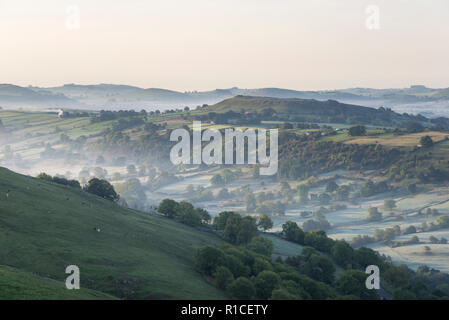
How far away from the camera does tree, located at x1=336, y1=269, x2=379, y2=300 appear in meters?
80.4

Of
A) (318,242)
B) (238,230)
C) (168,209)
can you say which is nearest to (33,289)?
(238,230)

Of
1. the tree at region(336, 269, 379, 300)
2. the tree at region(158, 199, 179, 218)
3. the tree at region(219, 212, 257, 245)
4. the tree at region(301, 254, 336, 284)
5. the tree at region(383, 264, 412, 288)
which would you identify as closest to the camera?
the tree at region(336, 269, 379, 300)

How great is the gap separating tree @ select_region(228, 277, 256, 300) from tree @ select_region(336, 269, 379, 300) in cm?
2496

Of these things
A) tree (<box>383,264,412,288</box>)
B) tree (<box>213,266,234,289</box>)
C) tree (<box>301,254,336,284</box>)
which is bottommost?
tree (<box>383,264,412,288</box>)

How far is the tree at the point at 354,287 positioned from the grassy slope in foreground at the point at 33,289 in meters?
45.7

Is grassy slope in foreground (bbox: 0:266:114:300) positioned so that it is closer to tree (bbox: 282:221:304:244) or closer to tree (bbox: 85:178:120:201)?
tree (bbox: 85:178:120:201)

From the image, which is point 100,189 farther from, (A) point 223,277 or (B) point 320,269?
(A) point 223,277

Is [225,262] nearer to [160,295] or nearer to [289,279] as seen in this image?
[289,279]

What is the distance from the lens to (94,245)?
6794 cm

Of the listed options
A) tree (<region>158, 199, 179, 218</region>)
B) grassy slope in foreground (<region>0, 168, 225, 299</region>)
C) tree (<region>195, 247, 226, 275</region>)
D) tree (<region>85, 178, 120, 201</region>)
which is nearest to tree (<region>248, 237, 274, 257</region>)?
grassy slope in foreground (<region>0, 168, 225, 299</region>)

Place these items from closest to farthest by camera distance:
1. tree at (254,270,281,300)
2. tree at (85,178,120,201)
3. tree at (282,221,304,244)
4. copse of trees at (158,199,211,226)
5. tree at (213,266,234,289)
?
tree at (213,266,234,289) < tree at (254,270,281,300) < copse of trees at (158,199,211,226) < tree at (85,178,120,201) < tree at (282,221,304,244)

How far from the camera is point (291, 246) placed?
398 feet

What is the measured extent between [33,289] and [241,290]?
27.7 meters
